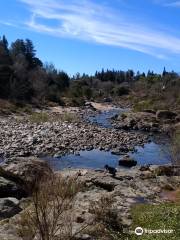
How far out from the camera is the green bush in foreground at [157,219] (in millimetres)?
17578

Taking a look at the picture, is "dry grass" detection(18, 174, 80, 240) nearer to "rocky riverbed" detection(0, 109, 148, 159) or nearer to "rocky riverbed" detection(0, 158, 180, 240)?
"rocky riverbed" detection(0, 158, 180, 240)

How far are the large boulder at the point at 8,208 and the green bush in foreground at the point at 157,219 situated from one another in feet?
16.6

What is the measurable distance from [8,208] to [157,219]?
21.1 ft

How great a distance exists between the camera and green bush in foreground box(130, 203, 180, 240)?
17.6 m

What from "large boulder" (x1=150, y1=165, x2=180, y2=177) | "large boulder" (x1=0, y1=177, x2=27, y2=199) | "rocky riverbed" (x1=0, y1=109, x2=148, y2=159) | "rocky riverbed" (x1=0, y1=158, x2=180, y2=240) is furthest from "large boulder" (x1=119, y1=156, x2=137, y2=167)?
"large boulder" (x1=0, y1=177, x2=27, y2=199)

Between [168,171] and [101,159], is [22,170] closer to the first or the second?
[168,171]

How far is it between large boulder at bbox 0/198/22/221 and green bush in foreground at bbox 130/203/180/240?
5.07 m

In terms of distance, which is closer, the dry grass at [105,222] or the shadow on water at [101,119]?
the dry grass at [105,222]

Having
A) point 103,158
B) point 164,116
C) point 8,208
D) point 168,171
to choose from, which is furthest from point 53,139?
point 164,116

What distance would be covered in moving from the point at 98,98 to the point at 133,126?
7563 centimetres

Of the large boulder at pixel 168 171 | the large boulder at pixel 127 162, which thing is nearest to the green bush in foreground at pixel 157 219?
the large boulder at pixel 168 171

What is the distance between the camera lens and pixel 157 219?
1986 cm

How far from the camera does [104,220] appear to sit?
19.2m

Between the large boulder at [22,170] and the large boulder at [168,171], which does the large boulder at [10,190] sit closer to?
the large boulder at [22,170]
